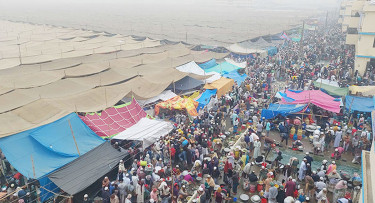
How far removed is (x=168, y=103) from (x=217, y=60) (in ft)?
44.1

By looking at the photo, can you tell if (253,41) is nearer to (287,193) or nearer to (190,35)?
(190,35)

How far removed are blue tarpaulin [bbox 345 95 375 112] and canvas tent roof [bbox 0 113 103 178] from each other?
41.6 feet

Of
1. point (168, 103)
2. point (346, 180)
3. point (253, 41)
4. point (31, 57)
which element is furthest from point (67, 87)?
point (253, 41)

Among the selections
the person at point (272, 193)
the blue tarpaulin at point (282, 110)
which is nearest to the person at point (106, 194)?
the person at point (272, 193)

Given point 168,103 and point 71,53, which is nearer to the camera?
point 168,103

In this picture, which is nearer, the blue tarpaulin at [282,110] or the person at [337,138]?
the person at [337,138]

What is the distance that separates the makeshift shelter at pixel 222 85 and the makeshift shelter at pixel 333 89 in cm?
561

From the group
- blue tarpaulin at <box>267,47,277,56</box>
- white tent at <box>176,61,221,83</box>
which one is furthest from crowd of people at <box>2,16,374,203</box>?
blue tarpaulin at <box>267,47,277,56</box>

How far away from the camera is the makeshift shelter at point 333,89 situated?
1728cm

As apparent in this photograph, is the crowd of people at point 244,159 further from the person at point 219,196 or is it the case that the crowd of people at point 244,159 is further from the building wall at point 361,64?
the building wall at point 361,64

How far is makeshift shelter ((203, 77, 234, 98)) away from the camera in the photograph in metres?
18.8

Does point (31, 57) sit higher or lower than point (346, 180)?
higher

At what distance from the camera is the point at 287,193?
29.6ft

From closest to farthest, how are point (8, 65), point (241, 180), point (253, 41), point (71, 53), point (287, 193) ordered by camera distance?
point (287, 193) < point (241, 180) < point (8, 65) < point (71, 53) < point (253, 41)
